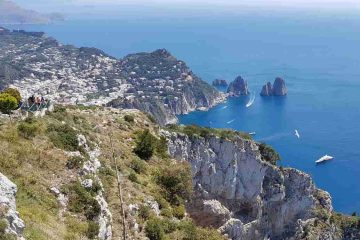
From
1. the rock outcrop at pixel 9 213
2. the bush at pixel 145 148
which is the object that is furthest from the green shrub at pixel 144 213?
the bush at pixel 145 148

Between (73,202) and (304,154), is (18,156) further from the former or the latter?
(304,154)

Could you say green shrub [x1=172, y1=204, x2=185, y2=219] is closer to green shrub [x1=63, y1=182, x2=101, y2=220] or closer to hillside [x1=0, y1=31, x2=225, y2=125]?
green shrub [x1=63, y1=182, x2=101, y2=220]

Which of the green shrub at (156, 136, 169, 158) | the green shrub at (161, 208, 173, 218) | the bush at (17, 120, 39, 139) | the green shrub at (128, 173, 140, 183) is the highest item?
the bush at (17, 120, 39, 139)

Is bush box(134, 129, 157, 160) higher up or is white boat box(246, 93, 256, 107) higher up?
bush box(134, 129, 157, 160)

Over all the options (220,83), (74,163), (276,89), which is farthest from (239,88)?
(74,163)

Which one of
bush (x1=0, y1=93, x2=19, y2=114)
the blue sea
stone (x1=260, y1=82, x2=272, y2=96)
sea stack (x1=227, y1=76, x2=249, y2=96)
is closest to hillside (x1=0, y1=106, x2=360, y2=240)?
bush (x1=0, y1=93, x2=19, y2=114)
